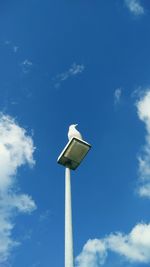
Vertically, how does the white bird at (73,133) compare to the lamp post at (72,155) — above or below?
above

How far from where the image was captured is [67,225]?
9914 millimetres

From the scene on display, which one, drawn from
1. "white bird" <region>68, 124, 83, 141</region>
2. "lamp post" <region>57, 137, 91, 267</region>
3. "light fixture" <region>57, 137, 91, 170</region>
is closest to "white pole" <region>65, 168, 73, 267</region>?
"lamp post" <region>57, 137, 91, 267</region>

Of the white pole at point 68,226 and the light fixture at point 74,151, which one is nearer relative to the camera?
the white pole at point 68,226

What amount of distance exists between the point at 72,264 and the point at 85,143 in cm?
276

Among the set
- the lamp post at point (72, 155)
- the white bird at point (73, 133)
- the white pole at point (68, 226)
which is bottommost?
the white pole at point (68, 226)

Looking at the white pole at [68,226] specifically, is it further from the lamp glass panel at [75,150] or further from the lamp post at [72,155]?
the lamp glass panel at [75,150]

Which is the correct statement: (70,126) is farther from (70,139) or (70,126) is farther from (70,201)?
(70,201)

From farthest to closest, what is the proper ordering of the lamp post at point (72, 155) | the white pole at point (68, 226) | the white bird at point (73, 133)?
the white bird at point (73, 133)
the lamp post at point (72, 155)
the white pole at point (68, 226)

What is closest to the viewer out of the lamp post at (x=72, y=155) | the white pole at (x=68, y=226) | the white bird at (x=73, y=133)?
the white pole at (x=68, y=226)

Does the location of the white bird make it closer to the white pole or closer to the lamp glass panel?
the lamp glass panel

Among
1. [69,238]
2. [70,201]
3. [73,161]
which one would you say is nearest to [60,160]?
[73,161]

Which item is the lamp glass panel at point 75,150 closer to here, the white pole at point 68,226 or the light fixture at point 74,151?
the light fixture at point 74,151

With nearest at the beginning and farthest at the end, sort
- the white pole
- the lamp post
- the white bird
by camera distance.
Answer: the white pole, the lamp post, the white bird

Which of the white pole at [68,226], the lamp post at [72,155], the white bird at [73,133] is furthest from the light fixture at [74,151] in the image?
the white bird at [73,133]
